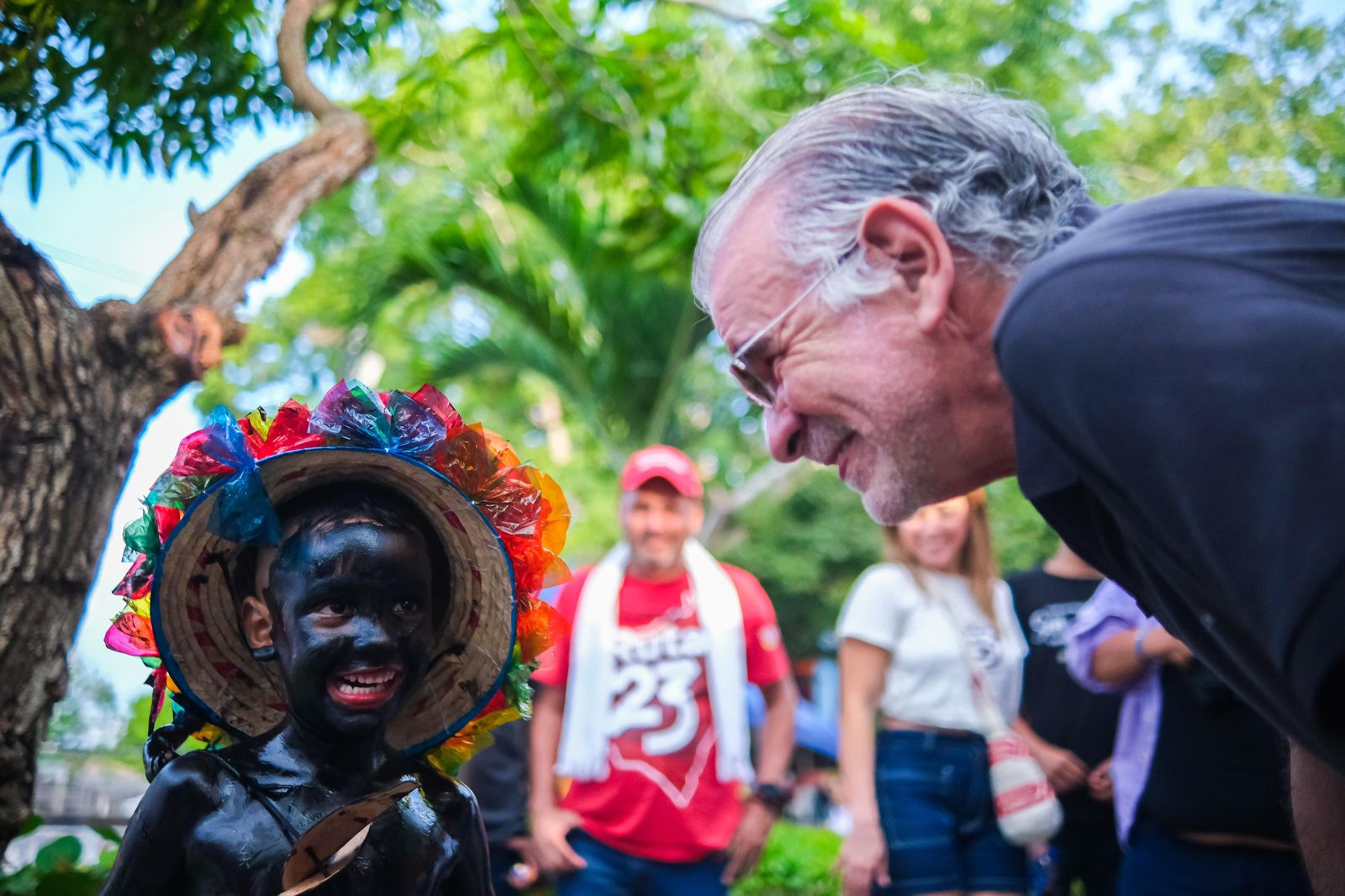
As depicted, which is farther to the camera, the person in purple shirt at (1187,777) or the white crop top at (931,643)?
the white crop top at (931,643)

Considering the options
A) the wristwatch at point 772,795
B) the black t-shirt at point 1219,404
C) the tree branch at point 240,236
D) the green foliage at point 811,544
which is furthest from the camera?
the green foliage at point 811,544

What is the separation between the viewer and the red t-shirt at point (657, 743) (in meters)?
→ 3.77

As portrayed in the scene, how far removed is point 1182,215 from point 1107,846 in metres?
3.15

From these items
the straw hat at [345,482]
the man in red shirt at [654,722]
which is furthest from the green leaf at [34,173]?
the man in red shirt at [654,722]

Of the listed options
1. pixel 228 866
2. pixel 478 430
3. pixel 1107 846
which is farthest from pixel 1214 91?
pixel 228 866

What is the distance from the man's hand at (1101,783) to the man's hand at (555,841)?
1.63m

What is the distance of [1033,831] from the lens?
3.38m

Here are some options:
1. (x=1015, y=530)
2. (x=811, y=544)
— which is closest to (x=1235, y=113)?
(x=1015, y=530)

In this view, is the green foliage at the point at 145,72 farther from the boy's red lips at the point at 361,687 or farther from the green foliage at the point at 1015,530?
the green foliage at the point at 1015,530

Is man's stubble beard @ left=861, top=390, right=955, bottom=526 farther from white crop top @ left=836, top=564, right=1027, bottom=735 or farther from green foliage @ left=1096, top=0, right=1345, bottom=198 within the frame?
green foliage @ left=1096, top=0, right=1345, bottom=198

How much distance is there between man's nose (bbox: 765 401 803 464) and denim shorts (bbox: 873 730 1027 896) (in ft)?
6.34

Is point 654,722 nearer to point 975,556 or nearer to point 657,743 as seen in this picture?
point 657,743

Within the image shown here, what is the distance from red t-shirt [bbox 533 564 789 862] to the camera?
3773 millimetres

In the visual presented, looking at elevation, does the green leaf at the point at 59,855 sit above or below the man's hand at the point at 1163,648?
below
